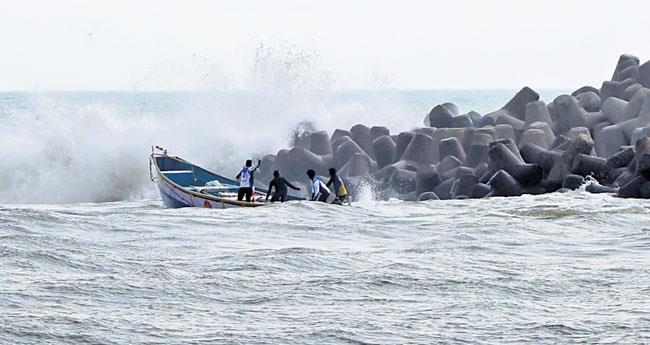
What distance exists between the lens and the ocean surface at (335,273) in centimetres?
1303

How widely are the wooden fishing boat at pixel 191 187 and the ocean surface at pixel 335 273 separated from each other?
571 mm

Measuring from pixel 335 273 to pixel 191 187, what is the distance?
550 inches

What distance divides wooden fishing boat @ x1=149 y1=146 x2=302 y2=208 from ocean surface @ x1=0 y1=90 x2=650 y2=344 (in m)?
0.57

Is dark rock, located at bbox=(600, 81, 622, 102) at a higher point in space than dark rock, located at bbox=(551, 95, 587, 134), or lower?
higher

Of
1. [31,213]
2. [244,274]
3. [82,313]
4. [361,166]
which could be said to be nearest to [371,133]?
[361,166]

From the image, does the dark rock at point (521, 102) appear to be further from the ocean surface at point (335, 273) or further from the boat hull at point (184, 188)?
the boat hull at point (184, 188)

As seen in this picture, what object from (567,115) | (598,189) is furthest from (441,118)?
(598,189)

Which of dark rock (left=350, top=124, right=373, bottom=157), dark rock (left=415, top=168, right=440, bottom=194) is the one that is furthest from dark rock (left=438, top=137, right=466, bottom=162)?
dark rock (left=350, top=124, right=373, bottom=157)

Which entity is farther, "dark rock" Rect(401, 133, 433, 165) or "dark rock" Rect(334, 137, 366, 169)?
"dark rock" Rect(334, 137, 366, 169)

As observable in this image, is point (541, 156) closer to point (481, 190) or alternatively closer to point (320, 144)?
point (481, 190)

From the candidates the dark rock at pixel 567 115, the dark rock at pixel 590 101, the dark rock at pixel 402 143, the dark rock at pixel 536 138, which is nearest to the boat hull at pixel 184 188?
the dark rock at pixel 402 143

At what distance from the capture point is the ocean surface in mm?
13031

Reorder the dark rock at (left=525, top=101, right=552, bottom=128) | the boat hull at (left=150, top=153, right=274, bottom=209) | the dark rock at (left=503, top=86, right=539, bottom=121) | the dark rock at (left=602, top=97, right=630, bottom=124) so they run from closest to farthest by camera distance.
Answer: the boat hull at (left=150, top=153, right=274, bottom=209), the dark rock at (left=602, top=97, right=630, bottom=124), the dark rock at (left=525, top=101, right=552, bottom=128), the dark rock at (left=503, top=86, right=539, bottom=121)

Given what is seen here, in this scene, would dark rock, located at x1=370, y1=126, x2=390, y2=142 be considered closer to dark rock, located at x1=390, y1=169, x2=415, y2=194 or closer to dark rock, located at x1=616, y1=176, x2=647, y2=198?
dark rock, located at x1=390, y1=169, x2=415, y2=194
